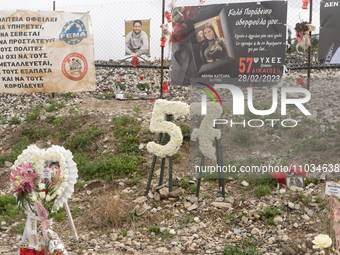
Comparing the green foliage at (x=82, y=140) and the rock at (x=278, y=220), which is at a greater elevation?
the green foliage at (x=82, y=140)

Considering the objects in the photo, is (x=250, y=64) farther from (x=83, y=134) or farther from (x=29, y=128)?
(x=29, y=128)

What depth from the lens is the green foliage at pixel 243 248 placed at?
374 cm

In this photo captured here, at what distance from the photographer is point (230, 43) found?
6.96 meters

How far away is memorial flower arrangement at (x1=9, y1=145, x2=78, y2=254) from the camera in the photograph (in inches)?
131

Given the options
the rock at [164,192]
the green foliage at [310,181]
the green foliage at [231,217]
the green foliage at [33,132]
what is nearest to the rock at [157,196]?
the rock at [164,192]

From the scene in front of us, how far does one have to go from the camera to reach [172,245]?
4.11 meters

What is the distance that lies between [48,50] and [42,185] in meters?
6.15

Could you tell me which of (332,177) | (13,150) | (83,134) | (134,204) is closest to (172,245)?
(134,204)

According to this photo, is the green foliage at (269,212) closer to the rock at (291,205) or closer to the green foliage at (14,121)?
the rock at (291,205)

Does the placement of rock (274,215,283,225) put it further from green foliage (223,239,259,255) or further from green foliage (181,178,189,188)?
green foliage (181,178,189,188)

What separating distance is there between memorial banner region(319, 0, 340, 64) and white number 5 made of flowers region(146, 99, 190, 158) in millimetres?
3679

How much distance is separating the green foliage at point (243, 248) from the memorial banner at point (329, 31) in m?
4.53

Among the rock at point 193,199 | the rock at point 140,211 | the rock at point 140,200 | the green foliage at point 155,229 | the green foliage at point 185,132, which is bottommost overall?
the green foliage at point 155,229

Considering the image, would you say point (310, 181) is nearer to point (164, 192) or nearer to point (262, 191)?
point (262, 191)
